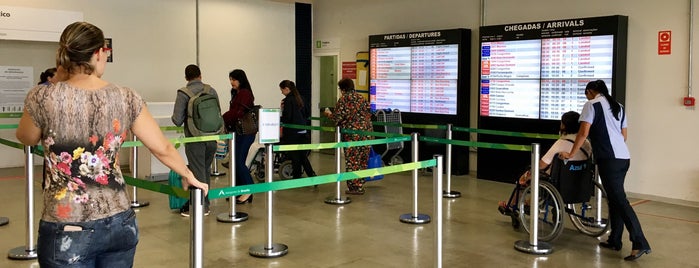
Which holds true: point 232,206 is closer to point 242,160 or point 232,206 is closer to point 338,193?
point 242,160

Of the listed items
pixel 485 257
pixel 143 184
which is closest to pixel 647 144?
pixel 485 257

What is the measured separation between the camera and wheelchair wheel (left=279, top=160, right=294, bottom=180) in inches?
328

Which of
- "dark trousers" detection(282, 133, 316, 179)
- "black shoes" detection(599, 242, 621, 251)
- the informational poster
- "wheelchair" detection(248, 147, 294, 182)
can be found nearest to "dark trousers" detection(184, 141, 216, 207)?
"wheelchair" detection(248, 147, 294, 182)

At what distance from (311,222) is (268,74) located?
247 inches

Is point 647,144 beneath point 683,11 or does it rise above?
beneath

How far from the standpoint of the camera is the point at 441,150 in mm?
9430

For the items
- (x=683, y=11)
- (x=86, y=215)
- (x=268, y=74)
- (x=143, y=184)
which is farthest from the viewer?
(x=268, y=74)

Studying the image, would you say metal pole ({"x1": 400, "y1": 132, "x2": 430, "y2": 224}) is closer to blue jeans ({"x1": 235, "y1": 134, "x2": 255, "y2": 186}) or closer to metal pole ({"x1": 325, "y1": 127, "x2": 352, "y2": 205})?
metal pole ({"x1": 325, "y1": 127, "x2": 352, "y2": 205})

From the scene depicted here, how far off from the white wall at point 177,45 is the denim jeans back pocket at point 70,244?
8.33 metres

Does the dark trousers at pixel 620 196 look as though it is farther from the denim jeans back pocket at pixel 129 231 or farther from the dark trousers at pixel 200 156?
the denim jeans back pocket at pixel 129 231

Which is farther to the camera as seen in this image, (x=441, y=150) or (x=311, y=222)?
(x=441, y=150)

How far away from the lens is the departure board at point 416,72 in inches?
365

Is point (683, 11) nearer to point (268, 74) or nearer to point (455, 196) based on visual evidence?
point (455, 196)

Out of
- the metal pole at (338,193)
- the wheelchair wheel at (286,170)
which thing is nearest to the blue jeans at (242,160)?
the metal pole at (338,193)
